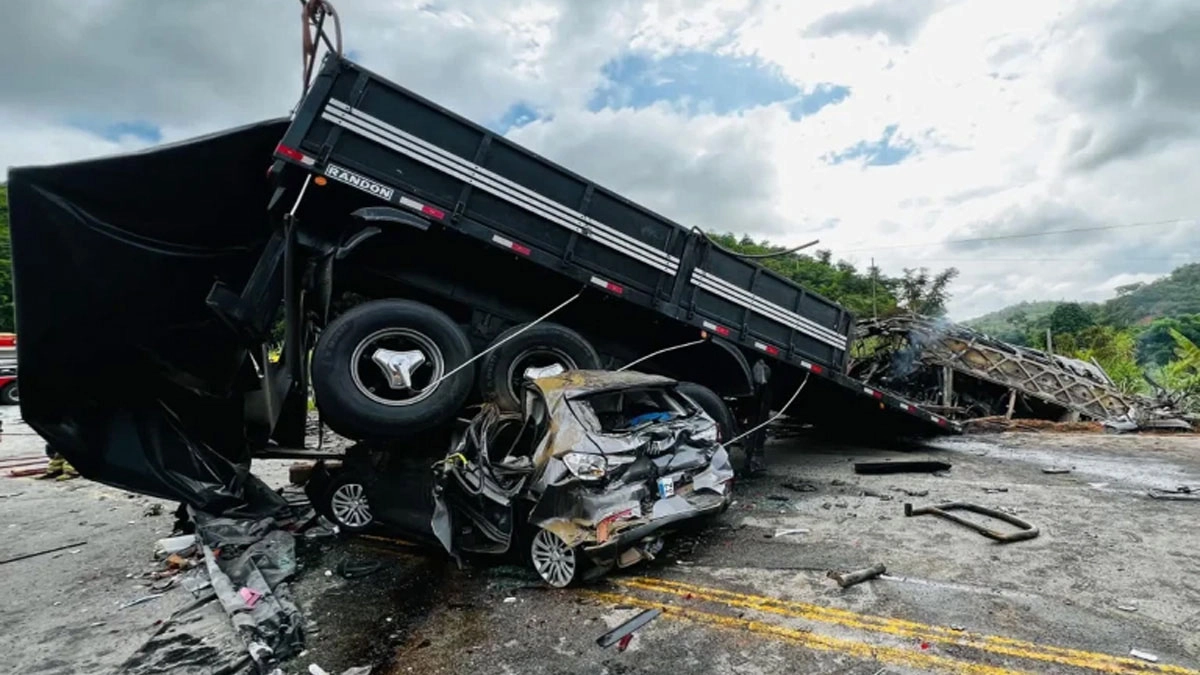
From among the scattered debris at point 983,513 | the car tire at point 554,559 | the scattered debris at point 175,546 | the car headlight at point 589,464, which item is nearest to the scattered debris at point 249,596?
the scattered debris at point 175,546

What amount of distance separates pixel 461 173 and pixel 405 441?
238 centimetres

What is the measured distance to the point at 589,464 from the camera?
412 centimetres

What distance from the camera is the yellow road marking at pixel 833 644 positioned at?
2.89 meters

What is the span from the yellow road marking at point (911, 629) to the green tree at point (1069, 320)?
39.2 metres

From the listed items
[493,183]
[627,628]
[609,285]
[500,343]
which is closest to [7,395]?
[500,343]

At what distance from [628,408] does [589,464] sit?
119cm

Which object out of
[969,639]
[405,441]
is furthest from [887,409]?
[405,441]

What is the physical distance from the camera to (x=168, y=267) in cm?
522

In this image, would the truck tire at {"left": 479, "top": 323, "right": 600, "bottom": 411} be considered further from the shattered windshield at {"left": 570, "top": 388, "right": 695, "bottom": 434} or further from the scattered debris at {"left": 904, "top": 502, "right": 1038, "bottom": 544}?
the scattered debris at {"left": 904, "top": 502, "right": 1038, "bottom": 544}

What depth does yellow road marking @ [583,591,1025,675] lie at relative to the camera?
2.89 m

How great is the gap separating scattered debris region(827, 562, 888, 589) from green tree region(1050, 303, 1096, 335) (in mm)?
38656

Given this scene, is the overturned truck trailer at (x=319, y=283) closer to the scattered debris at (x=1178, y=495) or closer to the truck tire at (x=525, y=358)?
the truck tire at (x=525, y=358)

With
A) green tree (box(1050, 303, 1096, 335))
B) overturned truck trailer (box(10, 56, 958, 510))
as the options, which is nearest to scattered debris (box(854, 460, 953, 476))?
overturned truck trailer (box(10, 56, 958, 510))

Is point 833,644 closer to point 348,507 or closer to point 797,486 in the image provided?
point 797,486
